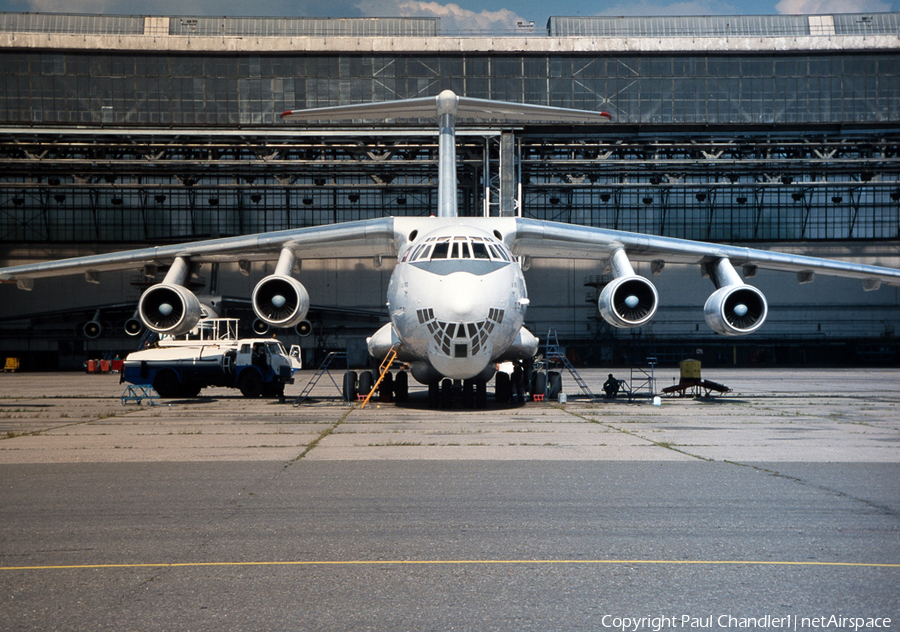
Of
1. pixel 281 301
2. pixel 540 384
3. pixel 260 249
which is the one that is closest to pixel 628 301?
pixel 540 384

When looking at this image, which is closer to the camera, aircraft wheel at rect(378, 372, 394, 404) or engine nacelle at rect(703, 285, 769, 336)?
engine nacelle at rect(703, 285, 769, 336)

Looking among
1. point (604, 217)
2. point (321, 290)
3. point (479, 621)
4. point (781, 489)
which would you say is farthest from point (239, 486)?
point (604, 217)

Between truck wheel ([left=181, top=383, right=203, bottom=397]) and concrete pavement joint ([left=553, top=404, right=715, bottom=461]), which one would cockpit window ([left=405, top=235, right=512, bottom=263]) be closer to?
concrete pavement joint ([left=553, top=404, right=715, bottom=461])

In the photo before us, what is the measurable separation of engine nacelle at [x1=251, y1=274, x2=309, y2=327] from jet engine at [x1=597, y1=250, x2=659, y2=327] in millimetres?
6516

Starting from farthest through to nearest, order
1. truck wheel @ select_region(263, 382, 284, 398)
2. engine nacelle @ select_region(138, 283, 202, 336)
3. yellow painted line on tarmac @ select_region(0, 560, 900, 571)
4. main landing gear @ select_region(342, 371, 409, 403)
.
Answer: truck wheel @ select_region(263, 382, 284, 398)
main landing gear @ select_region(342, 371, 409, 403)
engine nacelle @ select_region(138, 283, 202, 336)
yellow painted line on tarmac @ select_region(0, 560, 900, 571)

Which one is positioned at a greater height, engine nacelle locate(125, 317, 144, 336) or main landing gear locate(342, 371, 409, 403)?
engine nacelle locate(125, 317, 144, 336)

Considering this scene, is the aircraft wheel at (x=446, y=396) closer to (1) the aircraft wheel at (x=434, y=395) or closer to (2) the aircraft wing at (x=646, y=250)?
(1) the aircraft wheel at (x=434, y=395)

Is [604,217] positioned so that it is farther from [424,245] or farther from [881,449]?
[881,449]

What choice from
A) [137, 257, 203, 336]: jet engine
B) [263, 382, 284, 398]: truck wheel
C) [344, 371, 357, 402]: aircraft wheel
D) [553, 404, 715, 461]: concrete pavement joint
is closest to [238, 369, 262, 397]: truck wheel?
[263, 382, 284, 398]: truck wheel

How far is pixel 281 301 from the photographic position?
17391 millimetres

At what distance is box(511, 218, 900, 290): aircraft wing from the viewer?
18469 mm

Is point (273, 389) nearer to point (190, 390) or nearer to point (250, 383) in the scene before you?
point (250, 383)

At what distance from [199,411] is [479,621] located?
14218 millimetres

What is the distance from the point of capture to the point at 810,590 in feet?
14.2
